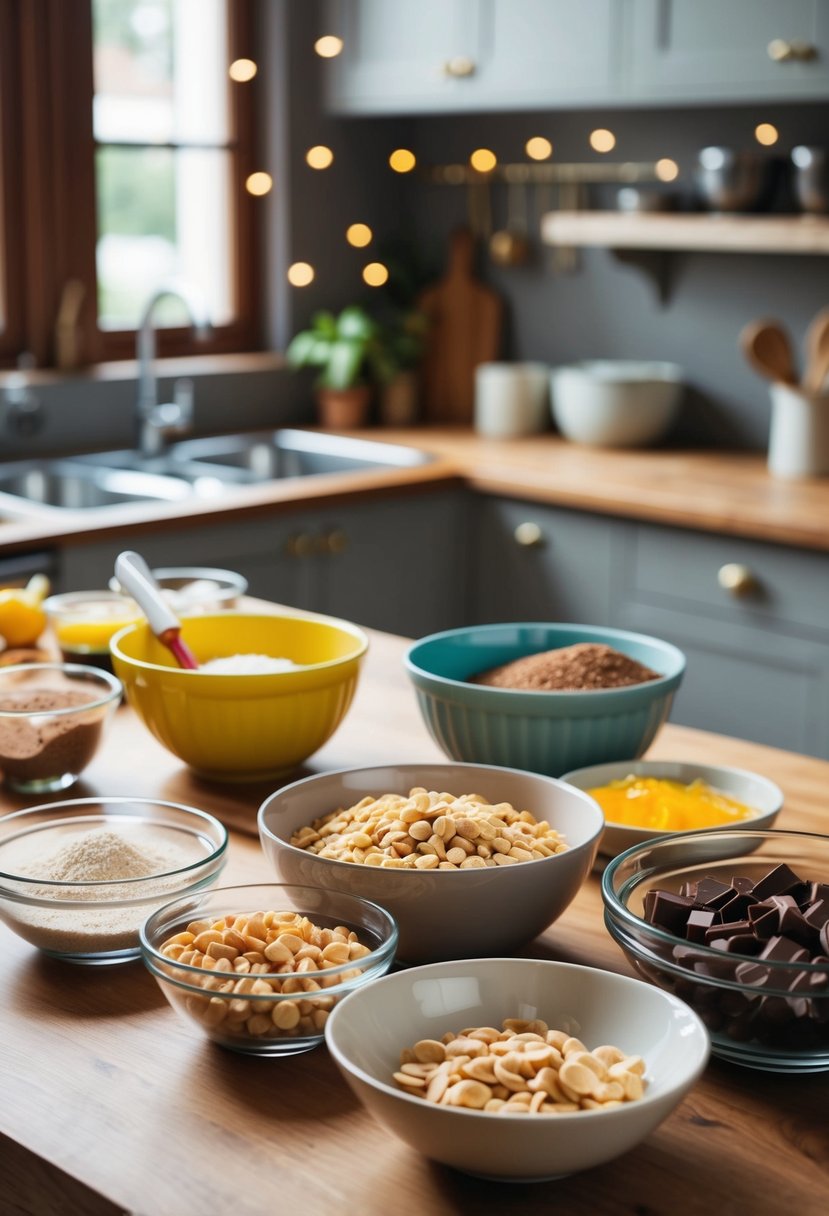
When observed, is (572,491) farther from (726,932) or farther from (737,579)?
(726,932)

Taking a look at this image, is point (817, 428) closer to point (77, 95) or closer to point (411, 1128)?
point (77, 95)

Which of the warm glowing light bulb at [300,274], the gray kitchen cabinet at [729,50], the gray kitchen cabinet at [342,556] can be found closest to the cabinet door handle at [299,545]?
the gray kitchen cabinet at [342,556]

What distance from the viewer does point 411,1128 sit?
81 cm

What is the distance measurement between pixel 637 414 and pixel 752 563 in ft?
2.48

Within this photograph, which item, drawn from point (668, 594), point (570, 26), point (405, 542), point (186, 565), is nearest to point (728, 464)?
point (668, 594)

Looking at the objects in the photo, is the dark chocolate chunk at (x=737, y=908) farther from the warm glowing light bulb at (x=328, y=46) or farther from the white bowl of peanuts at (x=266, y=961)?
the warm glowing light bulb at (x=328, y=46)

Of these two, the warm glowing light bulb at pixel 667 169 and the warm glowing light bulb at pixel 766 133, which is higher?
the warm glowing light bulb at pixel 766 133

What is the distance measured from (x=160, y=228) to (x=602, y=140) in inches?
43.3

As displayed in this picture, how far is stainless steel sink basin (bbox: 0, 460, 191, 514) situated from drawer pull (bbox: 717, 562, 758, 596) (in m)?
1.11

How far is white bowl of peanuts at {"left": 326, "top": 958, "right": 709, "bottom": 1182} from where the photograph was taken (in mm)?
798

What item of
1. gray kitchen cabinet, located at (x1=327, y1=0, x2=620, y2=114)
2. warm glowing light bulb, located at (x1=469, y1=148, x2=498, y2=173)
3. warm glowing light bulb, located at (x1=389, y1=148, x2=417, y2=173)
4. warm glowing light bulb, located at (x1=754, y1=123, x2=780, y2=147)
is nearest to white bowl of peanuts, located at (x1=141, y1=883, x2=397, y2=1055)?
gray kitchen cabinet, located at (x1=327, y1=0, x2=620, y2=114)

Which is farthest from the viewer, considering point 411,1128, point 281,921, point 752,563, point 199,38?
point 199,38

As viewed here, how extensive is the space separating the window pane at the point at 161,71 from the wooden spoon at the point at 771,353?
1490 mm

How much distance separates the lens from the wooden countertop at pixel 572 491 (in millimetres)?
2734
